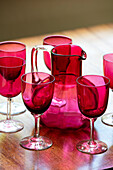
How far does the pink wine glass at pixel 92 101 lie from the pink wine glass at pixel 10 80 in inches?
6.8

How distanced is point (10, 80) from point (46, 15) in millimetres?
2082

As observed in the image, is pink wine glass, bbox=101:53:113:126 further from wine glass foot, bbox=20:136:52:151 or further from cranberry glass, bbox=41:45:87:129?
wine glass foot, bbox=20:136:52:151

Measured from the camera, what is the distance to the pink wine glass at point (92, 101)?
3.43 feet

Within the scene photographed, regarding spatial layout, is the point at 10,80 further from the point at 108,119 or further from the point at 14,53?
the point at 108,119

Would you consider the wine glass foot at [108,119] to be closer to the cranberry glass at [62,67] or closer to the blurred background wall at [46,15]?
the cranberry glass at [62,67]

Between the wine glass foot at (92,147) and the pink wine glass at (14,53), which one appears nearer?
the wine glass foot at (92,147)

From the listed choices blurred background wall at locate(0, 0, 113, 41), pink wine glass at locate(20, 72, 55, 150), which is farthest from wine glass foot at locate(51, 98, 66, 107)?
blurred background wall at locate(0, 0, 113, 41)

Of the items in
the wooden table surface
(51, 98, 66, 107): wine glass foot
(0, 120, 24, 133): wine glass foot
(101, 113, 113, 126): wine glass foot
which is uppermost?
(51, 98, 66, 107): wine glass foot

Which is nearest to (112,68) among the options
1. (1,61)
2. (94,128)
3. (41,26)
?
(94,128)

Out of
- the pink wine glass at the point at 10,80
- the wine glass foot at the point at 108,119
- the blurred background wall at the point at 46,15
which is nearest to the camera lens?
the pink wine glass at the point at 10,80

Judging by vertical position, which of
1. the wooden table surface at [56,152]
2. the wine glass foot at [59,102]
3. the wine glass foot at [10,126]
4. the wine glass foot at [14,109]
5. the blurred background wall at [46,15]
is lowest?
the wooden table surface at [56,152]

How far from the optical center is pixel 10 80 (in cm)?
116

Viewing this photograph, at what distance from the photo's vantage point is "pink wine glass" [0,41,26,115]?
1280 mm

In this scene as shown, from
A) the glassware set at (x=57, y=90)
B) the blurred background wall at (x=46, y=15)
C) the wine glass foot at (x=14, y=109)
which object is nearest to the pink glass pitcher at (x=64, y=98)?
the glassware set at (x=57, y=90)
